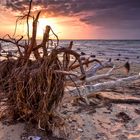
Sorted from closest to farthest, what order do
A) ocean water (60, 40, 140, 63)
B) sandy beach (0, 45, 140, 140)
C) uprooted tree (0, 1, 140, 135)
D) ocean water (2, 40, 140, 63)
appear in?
uprooted tree (0, 1, 140, 135), sandy beach (0, 45, 140, 140), ocean water (2, 40, 140, 63), ocean water (60, 40, 140, 63)

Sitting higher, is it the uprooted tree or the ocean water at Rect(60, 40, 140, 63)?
the uprooted tree

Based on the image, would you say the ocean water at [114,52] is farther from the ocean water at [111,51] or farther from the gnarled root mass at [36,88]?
the gnarled root mass at [36,88]

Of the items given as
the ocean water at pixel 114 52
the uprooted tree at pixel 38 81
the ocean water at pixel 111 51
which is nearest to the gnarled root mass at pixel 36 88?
the uprooted tree at pixel 38 81

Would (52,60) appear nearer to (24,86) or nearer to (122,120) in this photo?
(24,86)

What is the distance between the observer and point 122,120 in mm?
6469

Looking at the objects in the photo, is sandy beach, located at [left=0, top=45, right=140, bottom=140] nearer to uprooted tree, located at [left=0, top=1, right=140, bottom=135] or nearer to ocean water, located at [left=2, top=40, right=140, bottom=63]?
uprooted tree, located at [left=0, top=1, right=140, bottom=135]

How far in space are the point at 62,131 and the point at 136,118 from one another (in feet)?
6.48

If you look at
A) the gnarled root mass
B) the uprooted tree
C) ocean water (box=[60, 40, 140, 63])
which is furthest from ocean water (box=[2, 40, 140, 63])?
the gnarled root mass

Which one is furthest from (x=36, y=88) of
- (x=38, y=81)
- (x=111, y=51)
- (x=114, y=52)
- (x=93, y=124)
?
(x=111, y=51)

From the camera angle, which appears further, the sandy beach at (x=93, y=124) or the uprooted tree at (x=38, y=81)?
the sandy beach at (x=93, y=124)

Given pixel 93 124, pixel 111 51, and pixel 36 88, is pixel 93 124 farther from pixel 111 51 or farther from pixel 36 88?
pixel 111 51

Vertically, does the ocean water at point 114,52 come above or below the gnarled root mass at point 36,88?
below

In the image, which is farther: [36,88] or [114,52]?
[114,52]

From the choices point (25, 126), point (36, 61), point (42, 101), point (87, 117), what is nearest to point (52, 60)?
point (36, 61)
